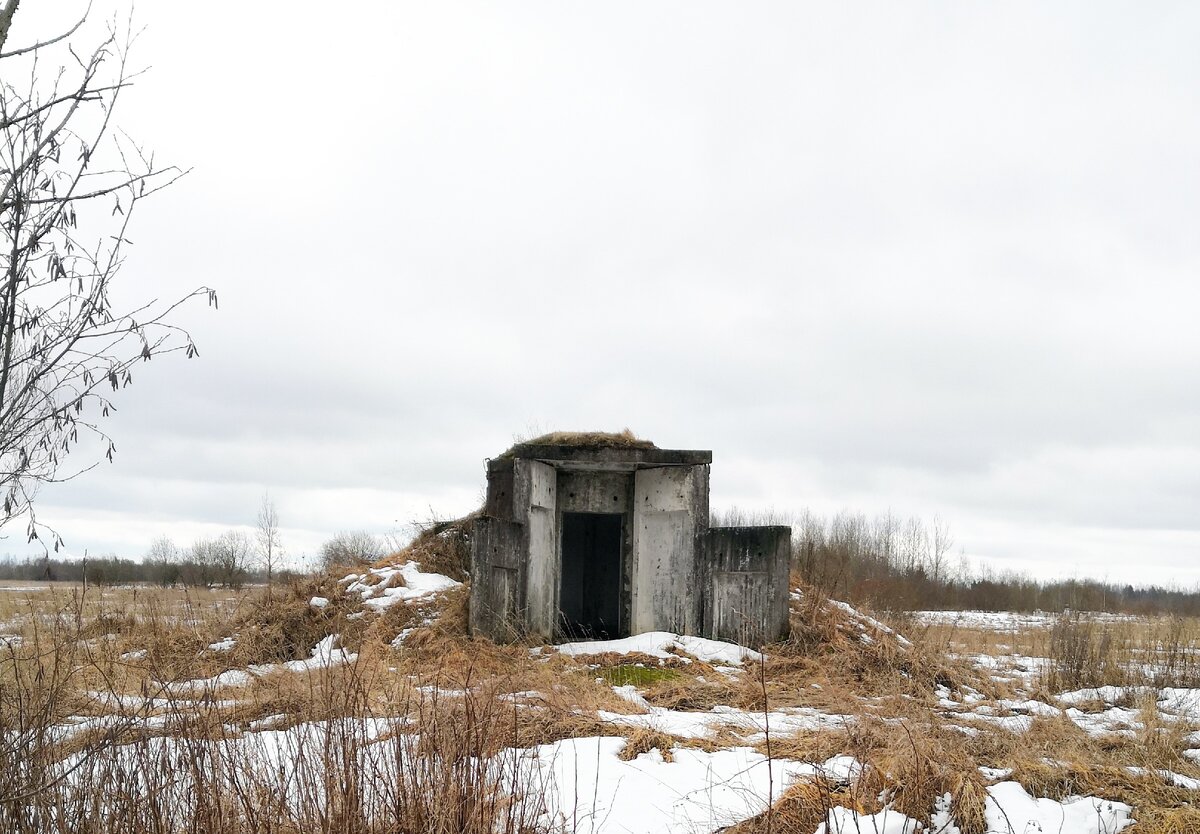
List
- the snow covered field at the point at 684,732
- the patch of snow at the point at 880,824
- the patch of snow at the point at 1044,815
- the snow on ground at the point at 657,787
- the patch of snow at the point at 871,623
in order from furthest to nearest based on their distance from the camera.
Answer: the patch of snow at the point at 871,623 < the patch of snow at the point at 1044,815 < the snow on ground at the point at 657,787 < the patch of snow at the point at 880,824 < the snow covered field at the point at 684,732

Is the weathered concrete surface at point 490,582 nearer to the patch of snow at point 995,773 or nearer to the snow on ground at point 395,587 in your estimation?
the snow on ground at point 395,587

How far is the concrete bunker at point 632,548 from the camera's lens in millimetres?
12555

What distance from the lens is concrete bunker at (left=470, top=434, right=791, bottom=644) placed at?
1255 cm

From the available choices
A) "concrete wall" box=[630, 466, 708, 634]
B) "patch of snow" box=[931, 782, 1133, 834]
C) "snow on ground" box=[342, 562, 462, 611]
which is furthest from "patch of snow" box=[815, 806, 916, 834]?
"snow on ground" box=[342, 562, 462, 611]

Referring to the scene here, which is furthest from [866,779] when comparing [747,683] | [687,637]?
[687,637]

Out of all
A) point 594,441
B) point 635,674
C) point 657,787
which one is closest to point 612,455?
point 594,441

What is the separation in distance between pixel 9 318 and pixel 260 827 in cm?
238

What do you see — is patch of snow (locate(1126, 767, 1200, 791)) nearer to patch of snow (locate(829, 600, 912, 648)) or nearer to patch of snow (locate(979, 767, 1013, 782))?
patch of snow (locate(979, 767, 1013, 782))

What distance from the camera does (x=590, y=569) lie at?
16.0 m

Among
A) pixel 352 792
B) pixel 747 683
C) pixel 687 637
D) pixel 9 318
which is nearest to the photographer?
pixel 9 318

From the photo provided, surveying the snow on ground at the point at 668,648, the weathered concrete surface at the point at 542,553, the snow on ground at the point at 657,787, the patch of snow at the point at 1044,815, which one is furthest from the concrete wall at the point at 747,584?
the patch of snow at the point at 1044,815

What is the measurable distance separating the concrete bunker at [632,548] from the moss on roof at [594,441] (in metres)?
0.02

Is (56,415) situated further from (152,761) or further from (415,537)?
(415,537)

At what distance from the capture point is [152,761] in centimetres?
447
